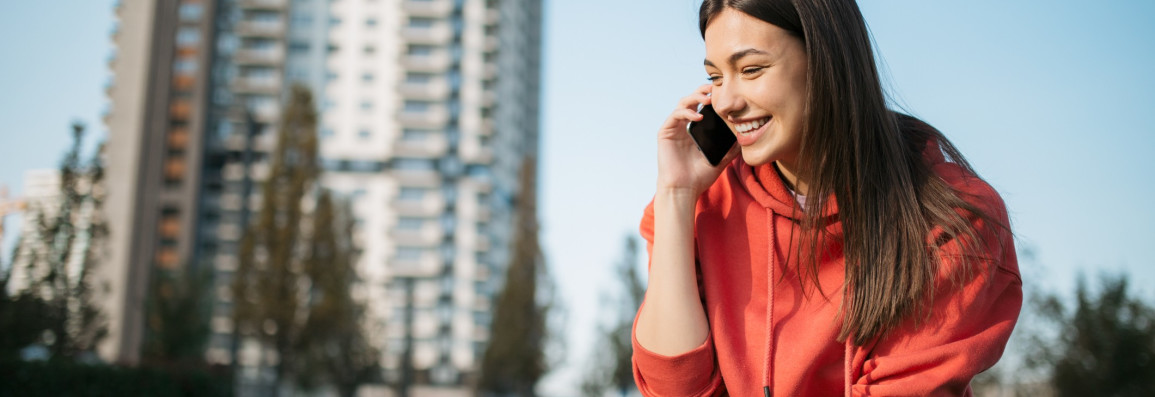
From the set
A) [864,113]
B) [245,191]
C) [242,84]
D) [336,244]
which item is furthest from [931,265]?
[242,84]

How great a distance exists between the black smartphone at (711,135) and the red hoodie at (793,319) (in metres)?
0.05

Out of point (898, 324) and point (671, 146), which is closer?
point (898, 324)

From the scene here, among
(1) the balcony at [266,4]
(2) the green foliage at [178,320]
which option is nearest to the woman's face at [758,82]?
(2) the green foliage at [178,320]

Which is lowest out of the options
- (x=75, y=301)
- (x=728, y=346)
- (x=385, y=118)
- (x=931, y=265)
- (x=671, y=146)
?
(x=75, y=301)

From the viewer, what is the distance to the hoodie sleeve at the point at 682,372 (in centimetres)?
156

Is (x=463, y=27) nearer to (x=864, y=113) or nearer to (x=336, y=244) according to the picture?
A: (x=336, y=244)

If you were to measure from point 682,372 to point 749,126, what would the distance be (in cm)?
41

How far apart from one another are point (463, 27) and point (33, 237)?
59.4 metres

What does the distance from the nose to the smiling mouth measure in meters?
0.02

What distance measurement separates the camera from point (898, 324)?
4.87 ft

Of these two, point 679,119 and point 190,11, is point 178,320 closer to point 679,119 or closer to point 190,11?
point 679,119

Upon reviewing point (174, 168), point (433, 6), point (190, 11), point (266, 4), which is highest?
point (433, 6)

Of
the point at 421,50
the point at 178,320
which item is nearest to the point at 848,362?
the point at 178,320

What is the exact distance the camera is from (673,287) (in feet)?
5.22
